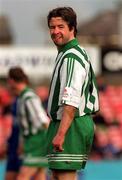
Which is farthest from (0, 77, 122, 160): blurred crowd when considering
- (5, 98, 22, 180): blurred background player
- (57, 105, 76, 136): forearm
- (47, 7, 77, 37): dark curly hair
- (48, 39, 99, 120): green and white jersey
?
(57, 105, 76, 136): forearm

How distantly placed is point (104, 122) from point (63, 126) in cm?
1781

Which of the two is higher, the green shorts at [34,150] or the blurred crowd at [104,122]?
the green shorts at [34,150]

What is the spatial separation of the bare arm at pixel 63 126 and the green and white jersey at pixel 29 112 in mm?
3420

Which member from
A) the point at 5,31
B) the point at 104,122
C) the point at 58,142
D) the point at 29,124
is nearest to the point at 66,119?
the point at 58,142

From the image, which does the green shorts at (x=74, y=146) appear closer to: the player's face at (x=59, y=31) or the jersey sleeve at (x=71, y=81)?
the jersey sleeve at (x=71, y=81)

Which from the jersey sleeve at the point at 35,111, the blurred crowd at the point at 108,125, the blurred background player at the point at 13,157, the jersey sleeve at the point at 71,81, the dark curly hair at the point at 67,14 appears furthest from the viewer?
the blurred crowd at the point at 108,125

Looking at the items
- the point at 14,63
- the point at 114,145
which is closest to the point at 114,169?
the point at 114,145

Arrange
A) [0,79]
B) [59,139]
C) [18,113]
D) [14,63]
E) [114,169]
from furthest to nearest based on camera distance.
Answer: [0,79]
[14,63]
[114,169]
[18,113]
[59,139]

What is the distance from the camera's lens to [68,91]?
6242 mm

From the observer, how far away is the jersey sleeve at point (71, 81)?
6.24m

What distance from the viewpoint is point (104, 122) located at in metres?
23.9

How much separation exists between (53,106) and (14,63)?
18289 millimetres

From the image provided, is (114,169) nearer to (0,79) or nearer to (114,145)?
(114,145)

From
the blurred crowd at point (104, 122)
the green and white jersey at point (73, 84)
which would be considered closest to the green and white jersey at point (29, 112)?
the green and white jersey at point (73, 84)
